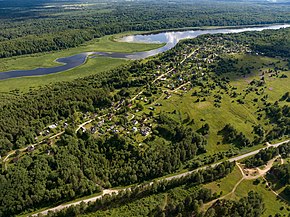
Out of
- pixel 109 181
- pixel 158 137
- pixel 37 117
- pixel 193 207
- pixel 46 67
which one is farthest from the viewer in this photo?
pixel 46 67

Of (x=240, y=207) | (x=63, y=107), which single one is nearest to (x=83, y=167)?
(x=63, y=107)

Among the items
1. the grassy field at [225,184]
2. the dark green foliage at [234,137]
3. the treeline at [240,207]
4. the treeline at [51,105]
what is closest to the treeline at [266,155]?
the grassy field at [225,184]

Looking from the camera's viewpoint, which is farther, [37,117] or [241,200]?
[37,117]

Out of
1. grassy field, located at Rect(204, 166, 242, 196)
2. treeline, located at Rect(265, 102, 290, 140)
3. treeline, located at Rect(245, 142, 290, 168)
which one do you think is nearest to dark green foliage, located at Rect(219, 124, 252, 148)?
treeline, located at Rect(245, 142, 290, 168)

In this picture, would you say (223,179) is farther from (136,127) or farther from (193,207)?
(136,127)

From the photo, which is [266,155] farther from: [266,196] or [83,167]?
[83,167]

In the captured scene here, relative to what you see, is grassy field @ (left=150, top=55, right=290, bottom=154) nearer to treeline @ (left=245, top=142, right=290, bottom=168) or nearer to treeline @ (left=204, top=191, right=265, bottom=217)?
treeline @ (left=245, top=142, right=290, bottom=168)

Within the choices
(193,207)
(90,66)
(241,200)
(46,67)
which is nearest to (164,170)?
(193,207)
